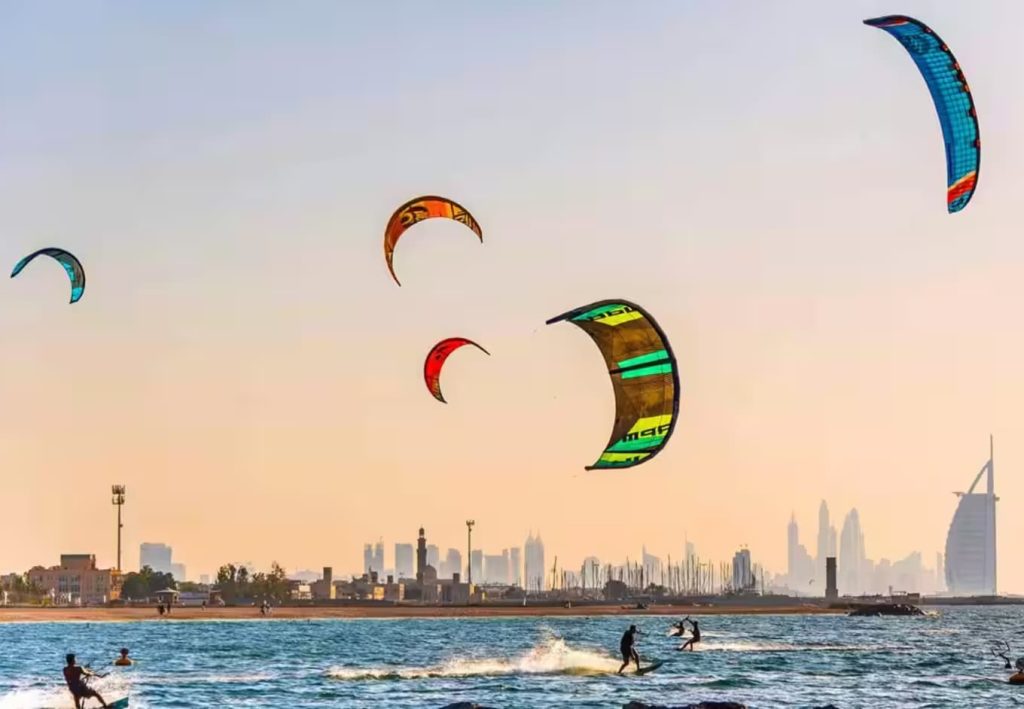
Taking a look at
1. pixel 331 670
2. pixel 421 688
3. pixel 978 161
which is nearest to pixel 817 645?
pixel 331 670

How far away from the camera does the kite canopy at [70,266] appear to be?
117 ft

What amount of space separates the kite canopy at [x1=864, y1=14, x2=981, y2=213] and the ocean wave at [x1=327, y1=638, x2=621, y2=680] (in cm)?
1967

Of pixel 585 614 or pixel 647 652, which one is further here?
pixel 585 614

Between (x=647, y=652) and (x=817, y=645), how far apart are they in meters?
10.9

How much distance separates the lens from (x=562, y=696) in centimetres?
3625

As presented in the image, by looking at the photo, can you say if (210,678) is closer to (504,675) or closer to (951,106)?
(504,675)

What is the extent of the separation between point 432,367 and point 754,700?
9351 millimetres

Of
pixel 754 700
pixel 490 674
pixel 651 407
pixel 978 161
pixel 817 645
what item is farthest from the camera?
pixel 817 645

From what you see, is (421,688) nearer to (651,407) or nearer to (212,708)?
(212,708)

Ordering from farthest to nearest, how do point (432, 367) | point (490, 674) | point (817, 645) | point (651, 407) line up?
1. point (817, 645)
2. point (490, 674)
3. point (432, 367)
4. point (651, 407)

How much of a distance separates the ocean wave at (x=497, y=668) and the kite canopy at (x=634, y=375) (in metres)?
18.5

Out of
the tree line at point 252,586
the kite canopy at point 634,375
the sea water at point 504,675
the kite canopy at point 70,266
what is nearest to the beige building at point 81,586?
the tree line at point 252,586

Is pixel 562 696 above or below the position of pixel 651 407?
below

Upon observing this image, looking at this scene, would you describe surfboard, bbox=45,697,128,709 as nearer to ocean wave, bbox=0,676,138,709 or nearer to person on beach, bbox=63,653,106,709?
ocean wave, bbox=0,676,138,709
